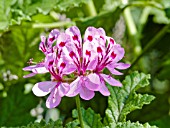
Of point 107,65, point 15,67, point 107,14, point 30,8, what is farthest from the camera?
point 15,67

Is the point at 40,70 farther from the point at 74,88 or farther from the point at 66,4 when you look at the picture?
the point at 66,4

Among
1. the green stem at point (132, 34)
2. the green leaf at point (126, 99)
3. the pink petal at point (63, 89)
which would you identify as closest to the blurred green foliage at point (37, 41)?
the green stem at point (132, 34)

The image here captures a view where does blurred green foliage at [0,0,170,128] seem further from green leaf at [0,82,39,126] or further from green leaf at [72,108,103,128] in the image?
green leaf at [72,108,103,128]

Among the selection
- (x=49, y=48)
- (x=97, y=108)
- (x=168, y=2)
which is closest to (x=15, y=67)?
(x=97, y=108)

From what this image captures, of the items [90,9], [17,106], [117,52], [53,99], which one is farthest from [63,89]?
[90,9]

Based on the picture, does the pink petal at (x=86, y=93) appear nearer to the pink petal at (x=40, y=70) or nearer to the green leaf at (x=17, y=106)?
the pink petal at (x=40, y=70)

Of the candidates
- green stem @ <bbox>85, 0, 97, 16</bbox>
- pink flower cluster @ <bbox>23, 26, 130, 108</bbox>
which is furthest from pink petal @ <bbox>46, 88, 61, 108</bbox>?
green stem @ <bbox>85, 0, 97, 16</bbox>

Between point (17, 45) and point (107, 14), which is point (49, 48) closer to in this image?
point (107, 14)
